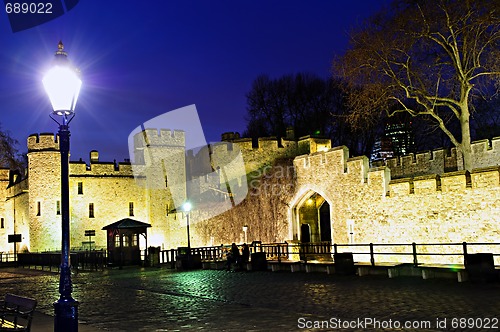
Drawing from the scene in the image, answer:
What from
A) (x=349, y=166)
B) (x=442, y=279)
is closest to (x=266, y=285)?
(x=442, y=279)

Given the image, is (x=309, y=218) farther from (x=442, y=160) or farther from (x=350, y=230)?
(x=442, y=160)

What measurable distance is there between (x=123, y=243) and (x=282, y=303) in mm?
17853

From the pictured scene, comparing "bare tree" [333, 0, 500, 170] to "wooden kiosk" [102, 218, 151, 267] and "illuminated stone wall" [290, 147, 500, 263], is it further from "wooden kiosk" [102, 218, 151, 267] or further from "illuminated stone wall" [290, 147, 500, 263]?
"wooden kiosk" [102, 218, 151, 267]

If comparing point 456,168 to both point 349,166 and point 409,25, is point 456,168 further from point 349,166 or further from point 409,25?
point 409,25

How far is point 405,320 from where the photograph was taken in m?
8.84

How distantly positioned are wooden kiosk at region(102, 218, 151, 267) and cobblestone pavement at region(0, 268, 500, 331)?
9.60m

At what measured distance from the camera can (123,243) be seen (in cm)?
2812

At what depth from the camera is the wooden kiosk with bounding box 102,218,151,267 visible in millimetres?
27625

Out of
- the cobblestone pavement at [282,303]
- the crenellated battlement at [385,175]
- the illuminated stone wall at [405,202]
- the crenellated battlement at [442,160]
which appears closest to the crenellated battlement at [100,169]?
the crenellated battlement at [385,175]

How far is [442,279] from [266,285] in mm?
4441

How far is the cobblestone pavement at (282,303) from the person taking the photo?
29.6 feet

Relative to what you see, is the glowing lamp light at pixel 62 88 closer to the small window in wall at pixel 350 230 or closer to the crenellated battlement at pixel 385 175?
the crenellated battlement at pixel 385 175

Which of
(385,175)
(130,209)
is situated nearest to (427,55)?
(385,175)

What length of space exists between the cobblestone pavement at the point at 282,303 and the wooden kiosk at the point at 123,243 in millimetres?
9599
